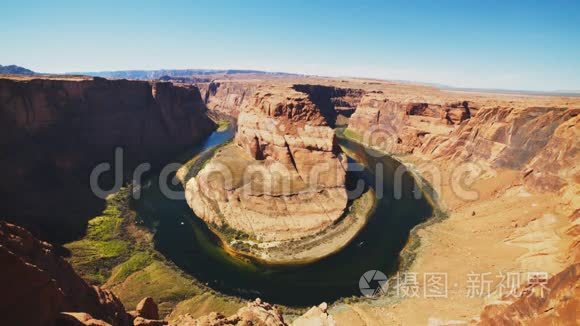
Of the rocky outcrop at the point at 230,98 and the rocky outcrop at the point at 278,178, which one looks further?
the rocky outcrop at the point at 230,98

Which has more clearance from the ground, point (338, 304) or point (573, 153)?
point (573, 153)

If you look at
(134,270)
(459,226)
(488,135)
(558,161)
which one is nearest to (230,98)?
(488,135)

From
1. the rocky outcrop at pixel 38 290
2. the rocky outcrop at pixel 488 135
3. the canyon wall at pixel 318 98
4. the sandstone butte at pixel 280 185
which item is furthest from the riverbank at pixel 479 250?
the canyon wall at pixel 318 98

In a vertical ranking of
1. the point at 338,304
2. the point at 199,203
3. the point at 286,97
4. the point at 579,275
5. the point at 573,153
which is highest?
the point at 286,97

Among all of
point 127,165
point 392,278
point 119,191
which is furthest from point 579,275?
point 127,165

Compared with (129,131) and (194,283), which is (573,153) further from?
(129,131)

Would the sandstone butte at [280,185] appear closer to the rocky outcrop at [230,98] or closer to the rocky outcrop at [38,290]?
the rocky outcrop at [38,290]

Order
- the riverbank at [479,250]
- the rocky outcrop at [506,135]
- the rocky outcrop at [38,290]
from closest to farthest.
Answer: the rocky outcrop at [38,290], the riverbank at [479,250], the rocky outcrop at [506,135]
